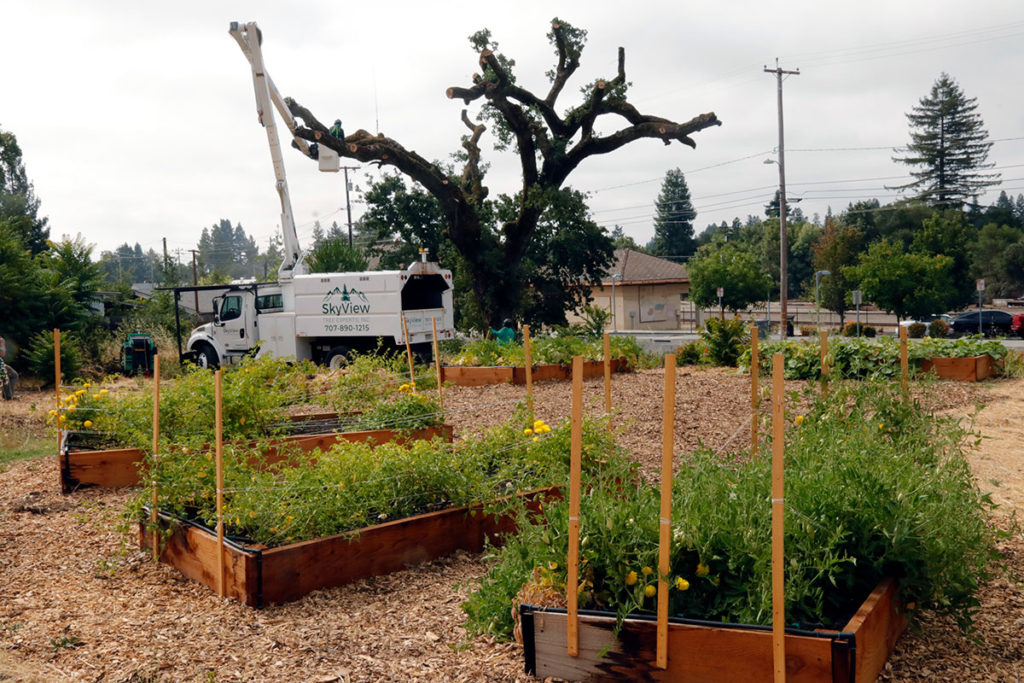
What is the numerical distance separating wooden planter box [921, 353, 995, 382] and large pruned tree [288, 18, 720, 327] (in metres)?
8.90

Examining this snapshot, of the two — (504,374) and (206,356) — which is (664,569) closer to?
(504,374)

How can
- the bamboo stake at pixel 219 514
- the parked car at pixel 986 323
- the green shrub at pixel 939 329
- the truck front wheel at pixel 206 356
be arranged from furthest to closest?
1. the parked car at pixel 986 323
2. the green shrub at pixel 939 329
3. the truck front wheel at pixel 206 356
4. the bamboo stake at pixel 219 514

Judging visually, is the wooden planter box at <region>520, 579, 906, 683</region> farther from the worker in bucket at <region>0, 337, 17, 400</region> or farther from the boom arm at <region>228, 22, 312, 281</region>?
the boom arm at <region>228, 22, 312, 281</region>

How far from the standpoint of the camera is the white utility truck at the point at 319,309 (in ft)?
56.9

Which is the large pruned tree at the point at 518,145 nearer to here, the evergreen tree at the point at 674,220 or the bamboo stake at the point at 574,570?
the bamboo stake at the point at 574,570

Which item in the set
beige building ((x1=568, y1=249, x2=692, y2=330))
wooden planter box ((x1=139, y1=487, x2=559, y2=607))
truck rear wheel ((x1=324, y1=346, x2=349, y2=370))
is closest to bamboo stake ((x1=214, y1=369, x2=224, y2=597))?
wooden planter box ((x1=139, y1=487, x2=559, y2=607))

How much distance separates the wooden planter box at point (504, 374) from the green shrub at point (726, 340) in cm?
335

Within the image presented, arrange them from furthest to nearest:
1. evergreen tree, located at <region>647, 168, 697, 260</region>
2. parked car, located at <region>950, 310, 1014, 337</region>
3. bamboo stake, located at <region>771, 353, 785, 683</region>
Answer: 1. evergreen tree, located at <region>647, 168, 697, 260</region>
2. parked car, located at <region>950, 310, 1014, 337</region>
3. bamboo stake, located at <region>771, 353, 785, 683</region>

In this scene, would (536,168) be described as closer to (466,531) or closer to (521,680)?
(466,531)

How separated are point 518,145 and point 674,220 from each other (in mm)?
67209

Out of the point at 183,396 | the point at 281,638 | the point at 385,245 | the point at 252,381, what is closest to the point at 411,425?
the point at 252,381

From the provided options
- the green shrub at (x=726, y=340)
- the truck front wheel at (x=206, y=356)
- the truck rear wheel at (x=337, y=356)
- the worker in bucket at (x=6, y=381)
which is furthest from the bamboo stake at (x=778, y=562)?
the truck front wheel at (x=206, y=356)

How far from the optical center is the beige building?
53719 mm

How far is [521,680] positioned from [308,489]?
2.07 metres
